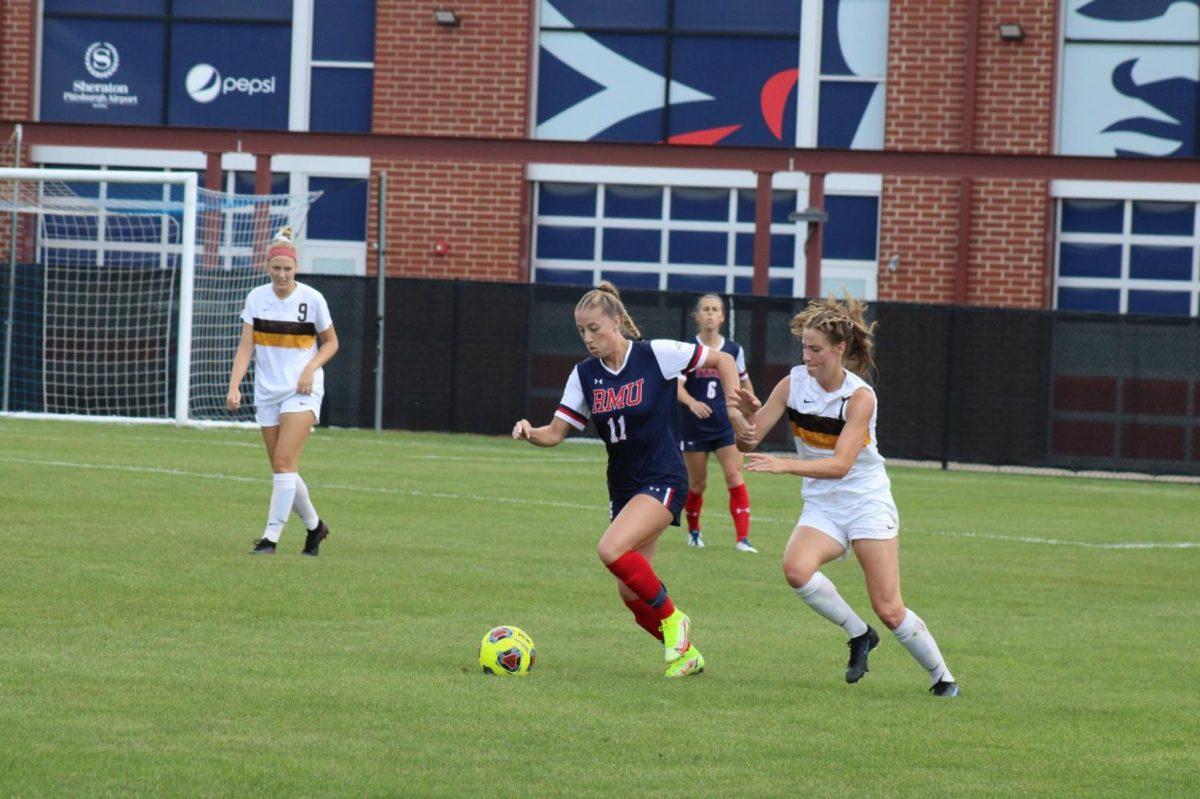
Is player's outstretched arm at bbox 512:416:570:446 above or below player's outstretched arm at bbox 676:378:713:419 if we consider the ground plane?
below

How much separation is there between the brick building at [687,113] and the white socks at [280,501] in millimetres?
15992

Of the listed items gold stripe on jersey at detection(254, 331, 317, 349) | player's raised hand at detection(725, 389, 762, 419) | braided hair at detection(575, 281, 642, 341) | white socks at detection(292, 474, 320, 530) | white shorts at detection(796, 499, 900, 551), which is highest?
braided hair at detection(575, 281, 642, 341)

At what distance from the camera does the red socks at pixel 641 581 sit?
892cm

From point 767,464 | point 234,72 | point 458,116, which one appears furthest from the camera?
point 234,72

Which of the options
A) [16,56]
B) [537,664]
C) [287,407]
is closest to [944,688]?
[537,664]

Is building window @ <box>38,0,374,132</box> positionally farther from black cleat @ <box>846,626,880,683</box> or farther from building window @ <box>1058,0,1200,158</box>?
black cleat @ <box>846,626,880,683</box>

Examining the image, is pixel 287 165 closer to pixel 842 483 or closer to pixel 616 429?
pixel 616 429

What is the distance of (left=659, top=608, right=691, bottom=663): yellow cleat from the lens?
8.78 meters

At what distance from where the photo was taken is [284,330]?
13.0 meters

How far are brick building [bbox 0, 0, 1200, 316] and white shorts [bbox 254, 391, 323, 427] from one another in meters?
15.7

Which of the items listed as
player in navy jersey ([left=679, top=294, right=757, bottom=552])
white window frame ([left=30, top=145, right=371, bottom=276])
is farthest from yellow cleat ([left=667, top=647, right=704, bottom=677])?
white window frame ([left=30, top=145, right=371, bottom=276])

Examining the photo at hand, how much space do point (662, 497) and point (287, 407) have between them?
4.46 metres

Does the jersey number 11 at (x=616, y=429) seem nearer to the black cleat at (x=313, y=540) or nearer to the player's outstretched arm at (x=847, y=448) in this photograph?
the player's outstretched arm at (x=847, y=448)

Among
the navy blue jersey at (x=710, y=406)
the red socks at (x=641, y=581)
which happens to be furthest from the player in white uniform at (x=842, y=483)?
the navy blue jersey at (x=710, y=406)
